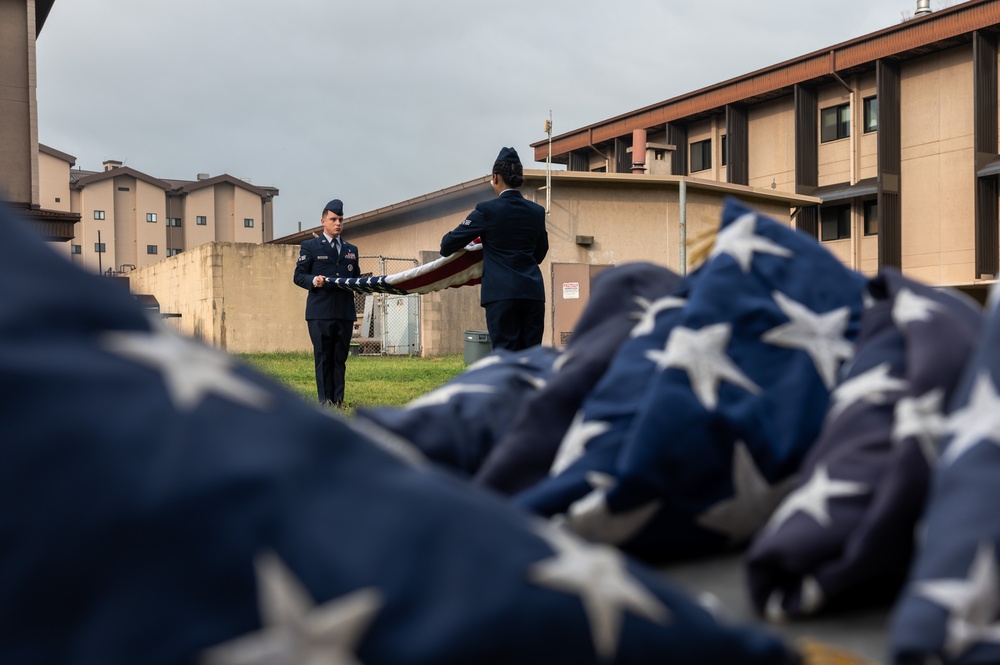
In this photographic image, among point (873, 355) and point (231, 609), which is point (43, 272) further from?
point (873, 355)

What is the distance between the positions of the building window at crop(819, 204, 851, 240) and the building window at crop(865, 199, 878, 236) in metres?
0.46

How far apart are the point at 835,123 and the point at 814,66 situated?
5.34ft

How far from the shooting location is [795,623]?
1.19m

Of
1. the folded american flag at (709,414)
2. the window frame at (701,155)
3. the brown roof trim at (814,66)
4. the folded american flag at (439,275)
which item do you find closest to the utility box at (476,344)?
the folded american flag at (439,275)

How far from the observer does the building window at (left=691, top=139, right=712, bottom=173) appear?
27094 mm

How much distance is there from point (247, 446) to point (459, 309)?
61.4 feet

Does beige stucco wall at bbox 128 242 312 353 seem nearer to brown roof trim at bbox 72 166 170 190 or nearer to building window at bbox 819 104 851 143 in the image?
building window at bbox 819 104 851 143

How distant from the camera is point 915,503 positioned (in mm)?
1119

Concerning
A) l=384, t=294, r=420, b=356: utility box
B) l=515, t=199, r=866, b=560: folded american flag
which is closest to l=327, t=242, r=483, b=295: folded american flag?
l=515, t=199, r=866, b=560: folded american flag

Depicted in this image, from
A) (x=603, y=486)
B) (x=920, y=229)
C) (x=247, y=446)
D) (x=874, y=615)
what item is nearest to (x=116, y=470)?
(x=247, y=446)

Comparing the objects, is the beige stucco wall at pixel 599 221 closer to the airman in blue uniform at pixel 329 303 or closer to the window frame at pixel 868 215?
the window frame at pixel 868 215

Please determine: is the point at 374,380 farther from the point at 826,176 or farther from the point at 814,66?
the point at 826,176

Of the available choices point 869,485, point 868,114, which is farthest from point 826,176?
point 869,485

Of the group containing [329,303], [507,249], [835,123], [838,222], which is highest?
[835,123]
